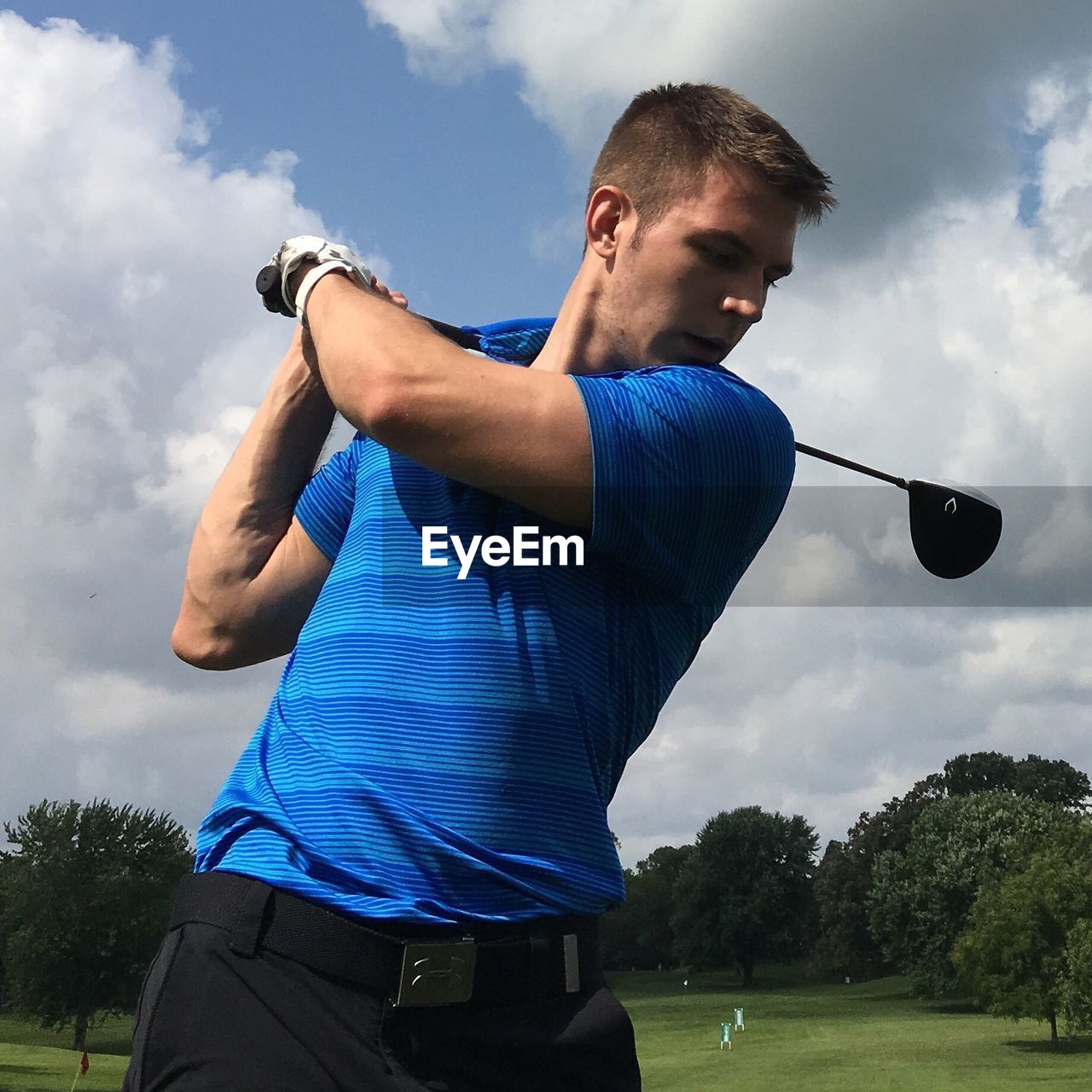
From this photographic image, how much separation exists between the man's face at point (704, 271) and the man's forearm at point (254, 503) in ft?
2.62

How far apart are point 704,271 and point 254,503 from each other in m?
1.24

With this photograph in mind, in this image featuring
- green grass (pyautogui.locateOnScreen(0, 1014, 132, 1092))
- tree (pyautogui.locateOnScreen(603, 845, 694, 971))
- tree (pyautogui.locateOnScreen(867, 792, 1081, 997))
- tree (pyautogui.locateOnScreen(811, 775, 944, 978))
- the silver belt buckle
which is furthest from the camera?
tree (pyautogui.locateOnScreen(603, 845, 694, 971))

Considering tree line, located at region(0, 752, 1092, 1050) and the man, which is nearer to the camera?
the man

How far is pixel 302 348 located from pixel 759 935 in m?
107

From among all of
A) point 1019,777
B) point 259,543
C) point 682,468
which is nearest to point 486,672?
point 682,468

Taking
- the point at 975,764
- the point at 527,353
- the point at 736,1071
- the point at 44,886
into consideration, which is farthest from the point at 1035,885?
the point at 527,353

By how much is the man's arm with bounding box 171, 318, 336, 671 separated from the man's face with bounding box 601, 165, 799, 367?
81cm

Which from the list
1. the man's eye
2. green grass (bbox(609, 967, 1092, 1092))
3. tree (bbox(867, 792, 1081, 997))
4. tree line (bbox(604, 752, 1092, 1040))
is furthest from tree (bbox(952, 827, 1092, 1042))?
the man's eye

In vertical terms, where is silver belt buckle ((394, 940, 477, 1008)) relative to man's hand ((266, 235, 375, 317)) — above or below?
below

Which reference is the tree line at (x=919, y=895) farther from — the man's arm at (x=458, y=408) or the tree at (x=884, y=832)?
the man's arm at (x=458, y=408)

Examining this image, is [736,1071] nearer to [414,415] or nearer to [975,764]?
[975,764]

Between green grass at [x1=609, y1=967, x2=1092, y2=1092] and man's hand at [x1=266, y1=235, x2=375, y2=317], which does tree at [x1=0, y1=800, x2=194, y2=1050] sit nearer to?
green grass at [x1=609, y1=967, x2=1092, y2=1092]

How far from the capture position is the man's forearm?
131 inches

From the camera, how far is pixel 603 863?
278 centimetres
